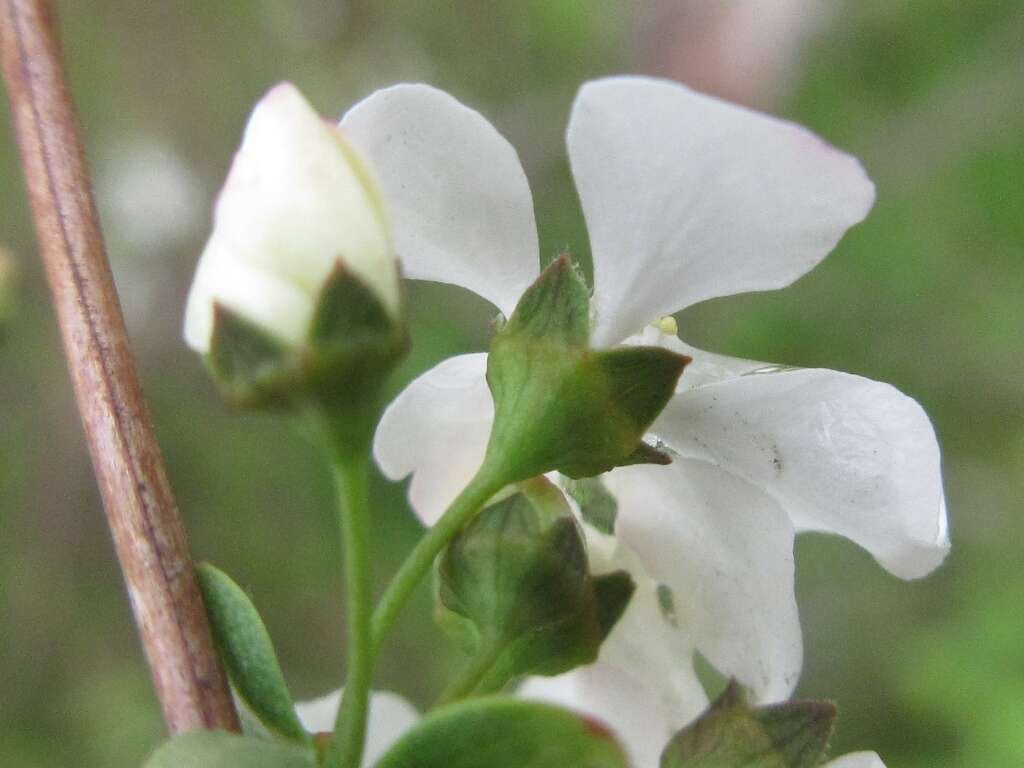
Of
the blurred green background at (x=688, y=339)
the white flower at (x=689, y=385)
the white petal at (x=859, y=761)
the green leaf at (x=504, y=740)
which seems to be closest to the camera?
the green leaf at (x=504, y=740)

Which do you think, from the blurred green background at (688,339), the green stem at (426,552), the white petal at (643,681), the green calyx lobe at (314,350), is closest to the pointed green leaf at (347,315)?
the green calyx lobe at (314,350)

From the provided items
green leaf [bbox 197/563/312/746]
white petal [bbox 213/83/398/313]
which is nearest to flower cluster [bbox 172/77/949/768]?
white petal [bbox 213/83/398/313]

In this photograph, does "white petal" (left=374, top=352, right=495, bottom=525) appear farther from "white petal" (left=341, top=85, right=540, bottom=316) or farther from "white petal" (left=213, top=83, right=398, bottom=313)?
"white petal" (left=213, top=83, right=398, bottom=313)

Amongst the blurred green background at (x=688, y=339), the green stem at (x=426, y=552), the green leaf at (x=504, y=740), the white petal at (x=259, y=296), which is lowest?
the blurred green background at (x=688, y=339)

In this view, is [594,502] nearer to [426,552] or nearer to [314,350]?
[426,552]

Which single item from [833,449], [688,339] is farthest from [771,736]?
[688,339]

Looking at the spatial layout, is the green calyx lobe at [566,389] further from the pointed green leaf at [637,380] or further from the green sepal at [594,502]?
the green sepal at [594,502]

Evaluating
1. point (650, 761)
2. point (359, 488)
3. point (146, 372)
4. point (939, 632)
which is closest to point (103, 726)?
point (146, 372)

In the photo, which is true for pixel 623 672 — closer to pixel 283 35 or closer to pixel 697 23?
pixel 697 23
